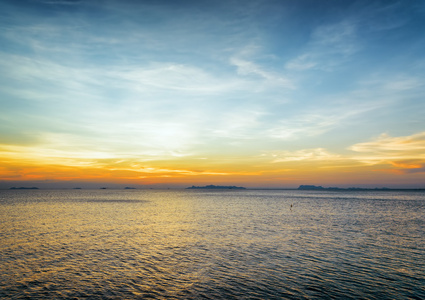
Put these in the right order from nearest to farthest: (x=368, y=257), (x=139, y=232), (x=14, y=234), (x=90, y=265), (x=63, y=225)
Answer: (x=90, y=265) → (x=368, y=257) → (x=14, y=234) → (x=139, y=232) → (x=63, y=225)

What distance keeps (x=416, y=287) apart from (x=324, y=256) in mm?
11774

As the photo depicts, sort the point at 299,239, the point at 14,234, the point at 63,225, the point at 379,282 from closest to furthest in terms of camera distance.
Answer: the point at 379,282
the point at 299,239
the point at 14,234
the point at 63,225

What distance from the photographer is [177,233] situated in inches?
2133

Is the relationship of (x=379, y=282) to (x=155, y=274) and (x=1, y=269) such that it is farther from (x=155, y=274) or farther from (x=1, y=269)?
(x=1, y=269)

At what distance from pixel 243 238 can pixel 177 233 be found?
1428cm

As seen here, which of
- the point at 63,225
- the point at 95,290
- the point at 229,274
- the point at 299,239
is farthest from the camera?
the point at 63,225

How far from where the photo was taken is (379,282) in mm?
26625

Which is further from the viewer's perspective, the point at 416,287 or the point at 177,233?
the point at 177,233

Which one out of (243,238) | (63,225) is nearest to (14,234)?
(63,225)

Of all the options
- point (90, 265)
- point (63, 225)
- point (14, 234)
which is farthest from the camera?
point (63, 225)

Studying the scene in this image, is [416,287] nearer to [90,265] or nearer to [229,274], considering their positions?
[229,274]

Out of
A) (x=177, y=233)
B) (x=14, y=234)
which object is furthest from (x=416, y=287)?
(x=14, y=234)

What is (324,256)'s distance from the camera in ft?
118

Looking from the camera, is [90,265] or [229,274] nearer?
[229,274]
